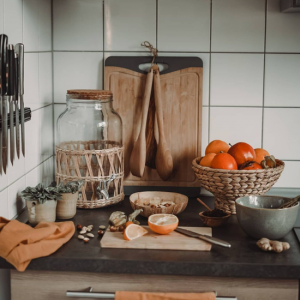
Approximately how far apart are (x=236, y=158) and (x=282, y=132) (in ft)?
1.08

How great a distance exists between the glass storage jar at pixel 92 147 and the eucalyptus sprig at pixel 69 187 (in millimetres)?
39

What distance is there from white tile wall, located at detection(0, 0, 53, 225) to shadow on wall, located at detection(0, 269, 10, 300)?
0.15 meters

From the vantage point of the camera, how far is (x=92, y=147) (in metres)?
1.51

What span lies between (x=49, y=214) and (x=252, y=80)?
853 millimetres

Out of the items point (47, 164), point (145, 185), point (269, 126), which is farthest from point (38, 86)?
point (269, 126)

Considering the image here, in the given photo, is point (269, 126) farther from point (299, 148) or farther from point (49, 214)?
point (49, 214)

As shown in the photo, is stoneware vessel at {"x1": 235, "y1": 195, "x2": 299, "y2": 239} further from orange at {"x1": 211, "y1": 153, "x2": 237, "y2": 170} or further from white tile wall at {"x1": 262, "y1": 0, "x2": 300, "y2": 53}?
white tile wall at {"x1": 262, "y1": 0, "x2": 300, "y2": 53}

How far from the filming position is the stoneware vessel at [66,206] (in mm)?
1262

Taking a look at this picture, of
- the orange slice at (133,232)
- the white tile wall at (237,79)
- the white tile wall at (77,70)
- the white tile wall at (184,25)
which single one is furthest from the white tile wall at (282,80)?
the orange slice at (133,232)

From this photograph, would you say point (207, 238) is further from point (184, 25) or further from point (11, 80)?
point (184, 25)

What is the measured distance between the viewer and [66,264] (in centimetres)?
102

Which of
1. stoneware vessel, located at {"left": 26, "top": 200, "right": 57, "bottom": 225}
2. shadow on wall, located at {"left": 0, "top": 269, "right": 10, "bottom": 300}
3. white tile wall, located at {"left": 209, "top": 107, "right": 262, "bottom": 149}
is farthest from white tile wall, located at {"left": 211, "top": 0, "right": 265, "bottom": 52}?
shadow on wall, located at {"left": 0, "top": 269, "right": 10, "bottom": 300}

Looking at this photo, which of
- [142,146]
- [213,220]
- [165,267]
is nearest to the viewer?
[165,267]

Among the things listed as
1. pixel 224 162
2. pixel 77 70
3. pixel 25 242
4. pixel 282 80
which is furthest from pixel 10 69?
pixel 282 80
